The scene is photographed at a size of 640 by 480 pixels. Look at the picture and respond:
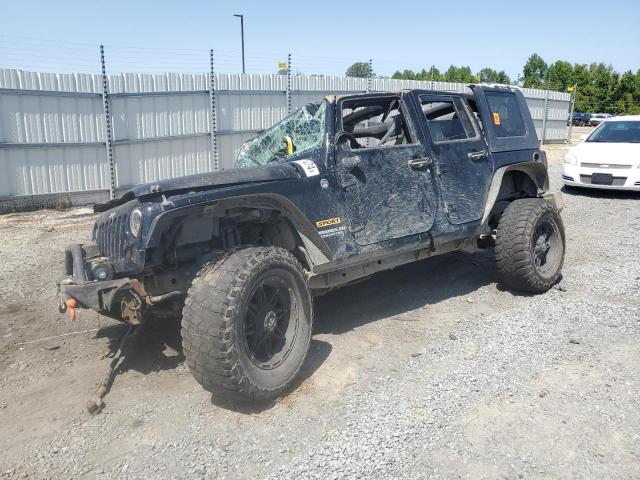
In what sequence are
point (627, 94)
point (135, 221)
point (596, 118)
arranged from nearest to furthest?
1. point (135, 221)
2. point (596, 118)
3. point (627, 94)

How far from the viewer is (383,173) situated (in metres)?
4.52

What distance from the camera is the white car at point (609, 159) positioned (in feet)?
35.6

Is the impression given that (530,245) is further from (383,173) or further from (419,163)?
(383,173)

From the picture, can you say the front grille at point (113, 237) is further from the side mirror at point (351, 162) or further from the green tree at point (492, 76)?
the green tree at point (492, 76)

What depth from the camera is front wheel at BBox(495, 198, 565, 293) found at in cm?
538

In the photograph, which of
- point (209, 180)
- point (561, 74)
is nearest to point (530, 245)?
point (209, 180)

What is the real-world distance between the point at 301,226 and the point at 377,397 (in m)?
1.29

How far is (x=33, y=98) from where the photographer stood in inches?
377

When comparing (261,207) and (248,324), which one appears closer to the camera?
(248,324)

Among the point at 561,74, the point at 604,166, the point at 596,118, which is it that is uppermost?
the point at 561,74

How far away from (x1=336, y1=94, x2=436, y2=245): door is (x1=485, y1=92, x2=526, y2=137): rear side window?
4.18ft

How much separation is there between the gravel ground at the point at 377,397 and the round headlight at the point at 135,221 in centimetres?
113

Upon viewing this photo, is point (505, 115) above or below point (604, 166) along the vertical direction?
above

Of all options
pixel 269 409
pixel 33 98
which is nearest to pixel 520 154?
pixel 269 409
